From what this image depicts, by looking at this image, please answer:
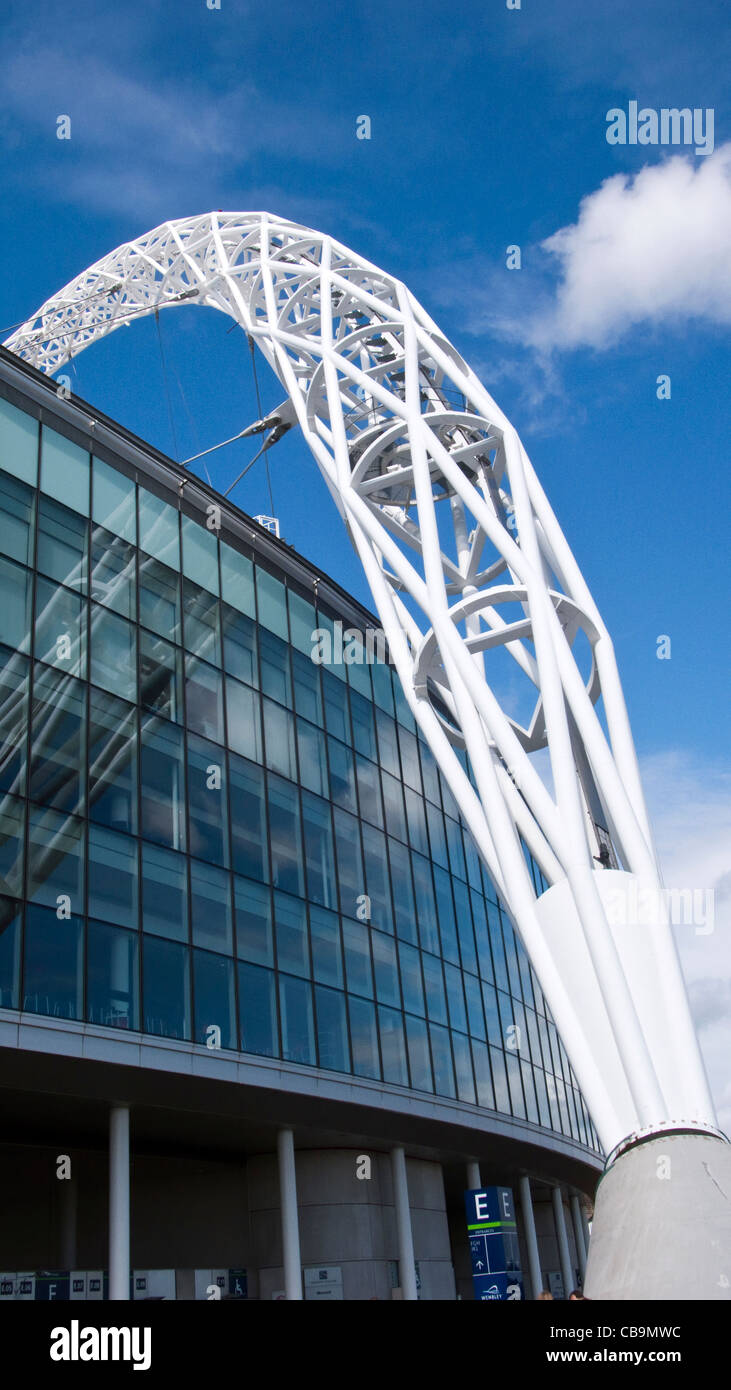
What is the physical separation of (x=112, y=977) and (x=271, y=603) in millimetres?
12180

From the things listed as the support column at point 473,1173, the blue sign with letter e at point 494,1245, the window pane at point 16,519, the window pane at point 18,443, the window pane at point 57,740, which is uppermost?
the window pane at point 18,443

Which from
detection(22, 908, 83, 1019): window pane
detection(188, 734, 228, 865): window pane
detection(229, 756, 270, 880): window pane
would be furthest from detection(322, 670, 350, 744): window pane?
detection(22, 908, 83, 1019): window pane

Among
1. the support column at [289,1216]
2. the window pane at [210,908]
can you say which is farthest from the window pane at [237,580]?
the support column at [289,1216]

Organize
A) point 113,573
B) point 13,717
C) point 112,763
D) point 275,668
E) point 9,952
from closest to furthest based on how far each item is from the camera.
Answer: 1. point 9,952
2. point 13,717
3. point 112,763
4. point 113,573
5. point 275,668

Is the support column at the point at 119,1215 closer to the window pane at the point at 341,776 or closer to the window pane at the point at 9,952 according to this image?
the window pane at the point at 9,952

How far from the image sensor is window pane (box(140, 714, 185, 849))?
74.1ft

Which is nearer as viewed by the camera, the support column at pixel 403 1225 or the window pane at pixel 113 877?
the window pane at pixel 113 877

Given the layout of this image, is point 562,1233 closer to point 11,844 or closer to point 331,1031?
point 331,1031

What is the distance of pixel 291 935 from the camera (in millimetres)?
25828

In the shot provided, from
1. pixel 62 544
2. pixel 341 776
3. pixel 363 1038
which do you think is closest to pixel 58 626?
pixel 62 544

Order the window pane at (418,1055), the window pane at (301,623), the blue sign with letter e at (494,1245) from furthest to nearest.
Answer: the window pane at (301,623) < the window pane at (418,1055) < the blue sign with letter e at (494,1245)

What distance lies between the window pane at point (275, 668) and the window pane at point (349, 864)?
11.1 ft

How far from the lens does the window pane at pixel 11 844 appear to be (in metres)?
18.9

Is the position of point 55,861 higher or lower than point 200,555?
lower
